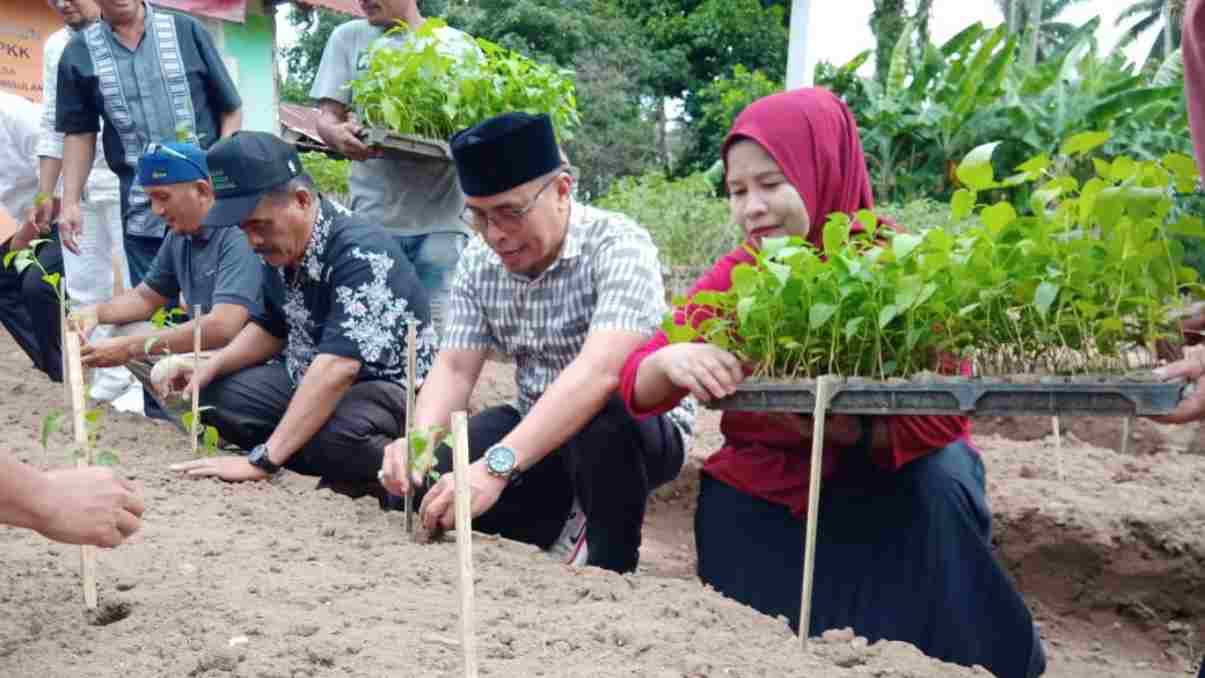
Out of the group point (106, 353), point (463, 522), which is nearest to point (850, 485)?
point (463, 522)

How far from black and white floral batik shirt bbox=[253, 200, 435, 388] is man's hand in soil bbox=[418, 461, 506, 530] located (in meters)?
0.99

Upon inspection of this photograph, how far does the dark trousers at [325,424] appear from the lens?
12.3 ft

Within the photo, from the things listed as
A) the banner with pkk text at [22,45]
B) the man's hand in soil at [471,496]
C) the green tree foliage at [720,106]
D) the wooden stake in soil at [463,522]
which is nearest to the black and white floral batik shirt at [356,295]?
the man's hand in soil at [471,496]

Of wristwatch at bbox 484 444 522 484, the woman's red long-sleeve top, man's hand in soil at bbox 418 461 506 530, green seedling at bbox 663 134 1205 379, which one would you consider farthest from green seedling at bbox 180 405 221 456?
green seedling at bbox 663 134 1205 379

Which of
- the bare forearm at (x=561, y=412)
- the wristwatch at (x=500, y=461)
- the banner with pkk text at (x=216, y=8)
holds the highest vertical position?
the banner with pkk text at (x=216, y=8)

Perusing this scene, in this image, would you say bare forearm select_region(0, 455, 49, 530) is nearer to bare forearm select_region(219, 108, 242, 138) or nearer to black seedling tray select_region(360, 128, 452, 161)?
black seedling tray select_region(360, 128, 452, 161)

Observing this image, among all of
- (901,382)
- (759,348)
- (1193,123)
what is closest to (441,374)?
(759,348)

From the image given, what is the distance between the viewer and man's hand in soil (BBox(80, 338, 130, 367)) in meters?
3.97

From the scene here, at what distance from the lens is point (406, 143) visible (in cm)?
414

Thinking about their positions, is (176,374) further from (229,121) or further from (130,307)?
(229,121)

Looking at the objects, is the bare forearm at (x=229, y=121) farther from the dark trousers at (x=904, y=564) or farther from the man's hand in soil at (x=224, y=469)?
the dark trousers at (x=904, y=564)

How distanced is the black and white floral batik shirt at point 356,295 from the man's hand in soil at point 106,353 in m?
0.63

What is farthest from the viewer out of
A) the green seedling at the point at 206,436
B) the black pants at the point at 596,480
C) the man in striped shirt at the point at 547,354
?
the green seedling at the point at 206,436

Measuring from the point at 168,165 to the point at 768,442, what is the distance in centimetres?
234
